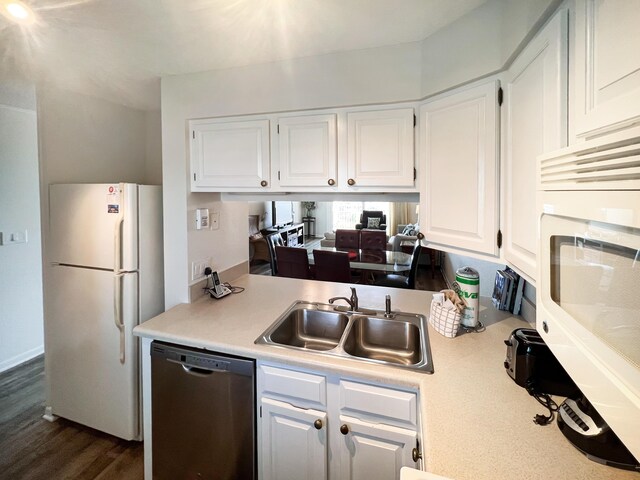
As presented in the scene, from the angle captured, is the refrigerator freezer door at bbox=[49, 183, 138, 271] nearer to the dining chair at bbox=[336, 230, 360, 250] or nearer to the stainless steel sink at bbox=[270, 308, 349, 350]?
the stainless steel sink at bbox=[270, 308, 349, 350]

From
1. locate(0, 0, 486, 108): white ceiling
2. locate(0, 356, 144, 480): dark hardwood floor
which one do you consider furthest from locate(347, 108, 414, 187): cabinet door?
locate(0, 356, 144, 480): dark hardwood floor

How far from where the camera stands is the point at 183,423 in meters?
1.55

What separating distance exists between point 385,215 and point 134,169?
7.07 meters

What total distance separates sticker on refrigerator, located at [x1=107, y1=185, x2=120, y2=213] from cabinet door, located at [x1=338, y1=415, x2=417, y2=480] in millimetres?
1748

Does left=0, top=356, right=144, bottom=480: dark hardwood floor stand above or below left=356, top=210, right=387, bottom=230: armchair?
below

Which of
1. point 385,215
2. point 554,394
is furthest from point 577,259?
point 385,215

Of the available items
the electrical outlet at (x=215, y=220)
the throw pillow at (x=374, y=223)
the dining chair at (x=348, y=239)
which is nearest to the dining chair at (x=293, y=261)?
the electrical outlet at (x=215, y=220)

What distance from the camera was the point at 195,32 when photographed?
1.39 m

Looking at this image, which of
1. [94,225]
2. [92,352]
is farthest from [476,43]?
[92,352]

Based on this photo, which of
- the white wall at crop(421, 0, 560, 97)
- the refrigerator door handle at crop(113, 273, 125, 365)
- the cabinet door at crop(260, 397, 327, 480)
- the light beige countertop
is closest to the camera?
the light beige countertop

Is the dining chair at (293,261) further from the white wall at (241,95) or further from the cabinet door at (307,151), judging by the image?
the cabinet door at (307,151)

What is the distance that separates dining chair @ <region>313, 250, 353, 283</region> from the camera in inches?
126

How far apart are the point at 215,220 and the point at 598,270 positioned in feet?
6.77

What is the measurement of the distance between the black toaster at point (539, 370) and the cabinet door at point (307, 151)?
3.68 feet
